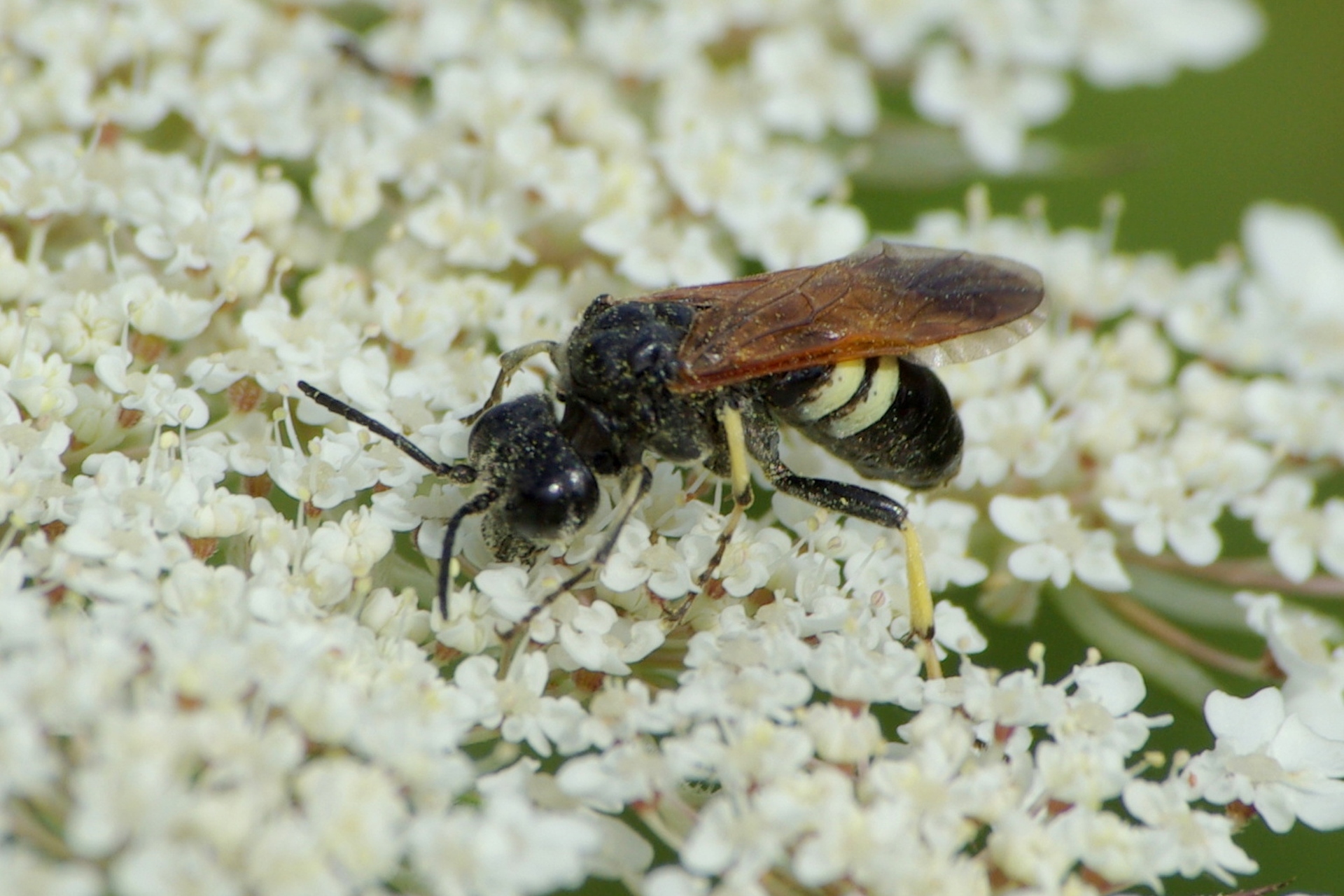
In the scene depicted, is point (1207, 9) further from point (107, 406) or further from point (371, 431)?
point (107, 406)

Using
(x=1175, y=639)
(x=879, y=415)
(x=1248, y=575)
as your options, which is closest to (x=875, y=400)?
(x=879, y=415)

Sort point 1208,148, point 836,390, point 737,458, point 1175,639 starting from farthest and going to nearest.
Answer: point 1208,148, point 1175,639, point 836,390, point 737,458

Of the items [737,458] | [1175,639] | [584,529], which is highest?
[737,458]

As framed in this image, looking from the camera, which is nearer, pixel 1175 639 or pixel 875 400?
pixel 875 400

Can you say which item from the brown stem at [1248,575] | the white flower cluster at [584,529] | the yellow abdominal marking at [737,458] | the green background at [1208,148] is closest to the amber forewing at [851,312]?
the yellow abdominal marking at [737,458]

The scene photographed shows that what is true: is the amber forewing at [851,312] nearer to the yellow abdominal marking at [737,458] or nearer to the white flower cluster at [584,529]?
the yellow abdominal marking at [737,458]

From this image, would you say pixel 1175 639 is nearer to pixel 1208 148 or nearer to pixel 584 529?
pixel 584 529

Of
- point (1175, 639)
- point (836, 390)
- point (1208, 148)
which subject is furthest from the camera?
point (1208, 148)

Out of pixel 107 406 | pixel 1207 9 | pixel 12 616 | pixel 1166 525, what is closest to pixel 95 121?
pixel 107 406
